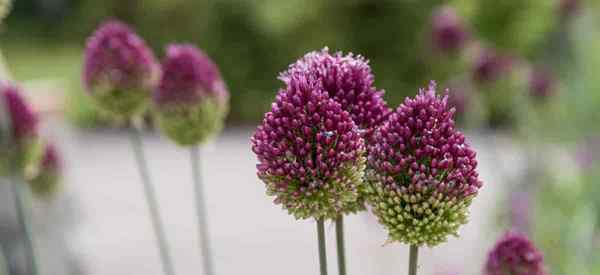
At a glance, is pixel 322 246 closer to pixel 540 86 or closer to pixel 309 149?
pixel 309 149

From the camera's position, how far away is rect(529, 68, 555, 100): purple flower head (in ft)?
11.8

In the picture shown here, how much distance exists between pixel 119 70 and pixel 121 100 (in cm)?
8

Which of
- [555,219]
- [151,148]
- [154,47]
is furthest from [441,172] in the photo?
[154,47]

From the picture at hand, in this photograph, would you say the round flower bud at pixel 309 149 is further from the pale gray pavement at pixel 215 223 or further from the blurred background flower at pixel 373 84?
the pale gray pavement at pixel 215 223

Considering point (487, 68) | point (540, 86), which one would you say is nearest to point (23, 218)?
point (487, 68)

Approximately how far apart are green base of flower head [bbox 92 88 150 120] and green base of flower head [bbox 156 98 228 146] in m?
0.05

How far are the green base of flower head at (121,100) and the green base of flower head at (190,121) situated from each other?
54 millimetres

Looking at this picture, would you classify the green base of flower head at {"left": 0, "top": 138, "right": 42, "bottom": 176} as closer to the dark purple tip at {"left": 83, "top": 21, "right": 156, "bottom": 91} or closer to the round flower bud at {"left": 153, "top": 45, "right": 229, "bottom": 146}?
the dark purple tip at {"left": 83, "top": 21, "right": 156, "bottom": 91}

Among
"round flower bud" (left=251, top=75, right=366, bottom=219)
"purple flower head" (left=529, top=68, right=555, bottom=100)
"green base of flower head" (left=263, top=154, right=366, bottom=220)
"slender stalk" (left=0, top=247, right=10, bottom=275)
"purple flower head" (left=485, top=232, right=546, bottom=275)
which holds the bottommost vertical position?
"purple flower head" (left=485, top=232, right=546, bottom=275)

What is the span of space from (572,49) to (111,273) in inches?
143

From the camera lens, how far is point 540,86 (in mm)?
3592

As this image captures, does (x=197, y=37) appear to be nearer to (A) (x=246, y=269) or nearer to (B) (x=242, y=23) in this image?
(B) (x=242, y=23)

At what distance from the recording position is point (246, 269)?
555 centimetres

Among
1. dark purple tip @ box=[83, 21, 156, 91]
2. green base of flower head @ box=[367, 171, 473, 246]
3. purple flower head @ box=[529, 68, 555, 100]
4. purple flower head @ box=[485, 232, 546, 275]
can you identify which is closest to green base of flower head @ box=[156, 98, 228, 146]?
dark purple tip @ box=[83, 21, 156, 91]
